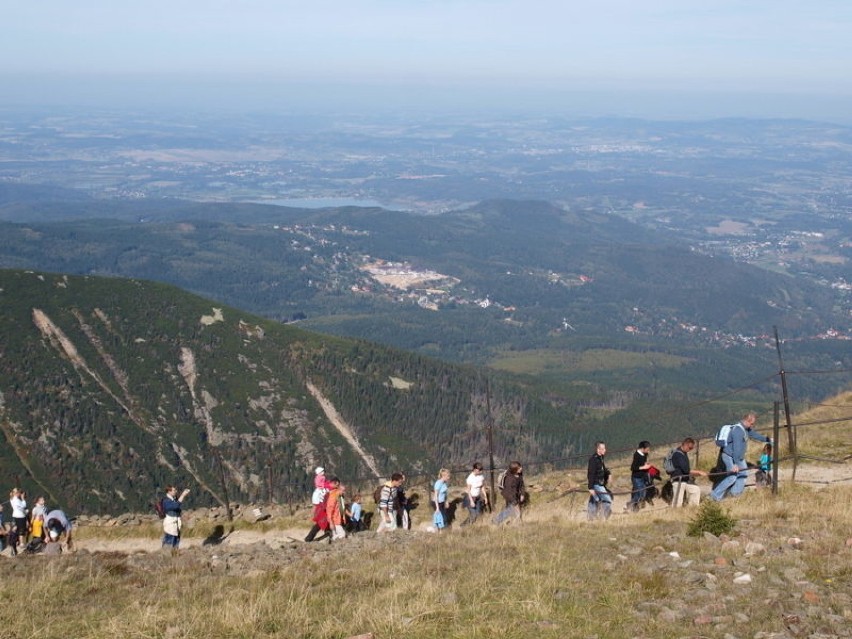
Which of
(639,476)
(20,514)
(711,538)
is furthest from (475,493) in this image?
(20,514)

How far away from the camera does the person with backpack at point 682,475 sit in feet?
76.6

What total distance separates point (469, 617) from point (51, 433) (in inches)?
4137

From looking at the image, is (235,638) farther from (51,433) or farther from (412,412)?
(412,412)

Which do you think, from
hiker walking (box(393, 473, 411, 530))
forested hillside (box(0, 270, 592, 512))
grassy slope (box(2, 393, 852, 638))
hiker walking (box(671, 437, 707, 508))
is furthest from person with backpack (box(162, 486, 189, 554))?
forested hillside (box(0, 270, 592, 512))

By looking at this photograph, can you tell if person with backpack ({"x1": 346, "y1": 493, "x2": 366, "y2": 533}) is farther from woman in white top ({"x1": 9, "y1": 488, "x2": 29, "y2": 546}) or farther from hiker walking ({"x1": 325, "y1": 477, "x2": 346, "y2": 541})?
woman in white top ({"x1": 9, "y1": 488, "x2": 29, "y2": 546})

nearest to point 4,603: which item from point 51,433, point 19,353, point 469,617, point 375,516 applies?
point 469,617

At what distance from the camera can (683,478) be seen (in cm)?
2378

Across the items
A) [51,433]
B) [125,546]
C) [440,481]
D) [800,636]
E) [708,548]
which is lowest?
[51,433]

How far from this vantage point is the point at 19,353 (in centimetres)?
11962

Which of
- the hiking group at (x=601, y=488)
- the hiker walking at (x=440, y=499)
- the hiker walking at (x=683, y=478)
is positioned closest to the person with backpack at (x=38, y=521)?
the hiking group at (x=601, y=488)

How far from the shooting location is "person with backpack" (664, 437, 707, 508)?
23.4 m

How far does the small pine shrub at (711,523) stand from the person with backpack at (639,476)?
4.75m

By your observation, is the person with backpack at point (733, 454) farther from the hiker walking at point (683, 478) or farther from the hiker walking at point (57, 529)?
the hiker walking at point (57, 529)

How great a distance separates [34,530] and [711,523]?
1946 cm
